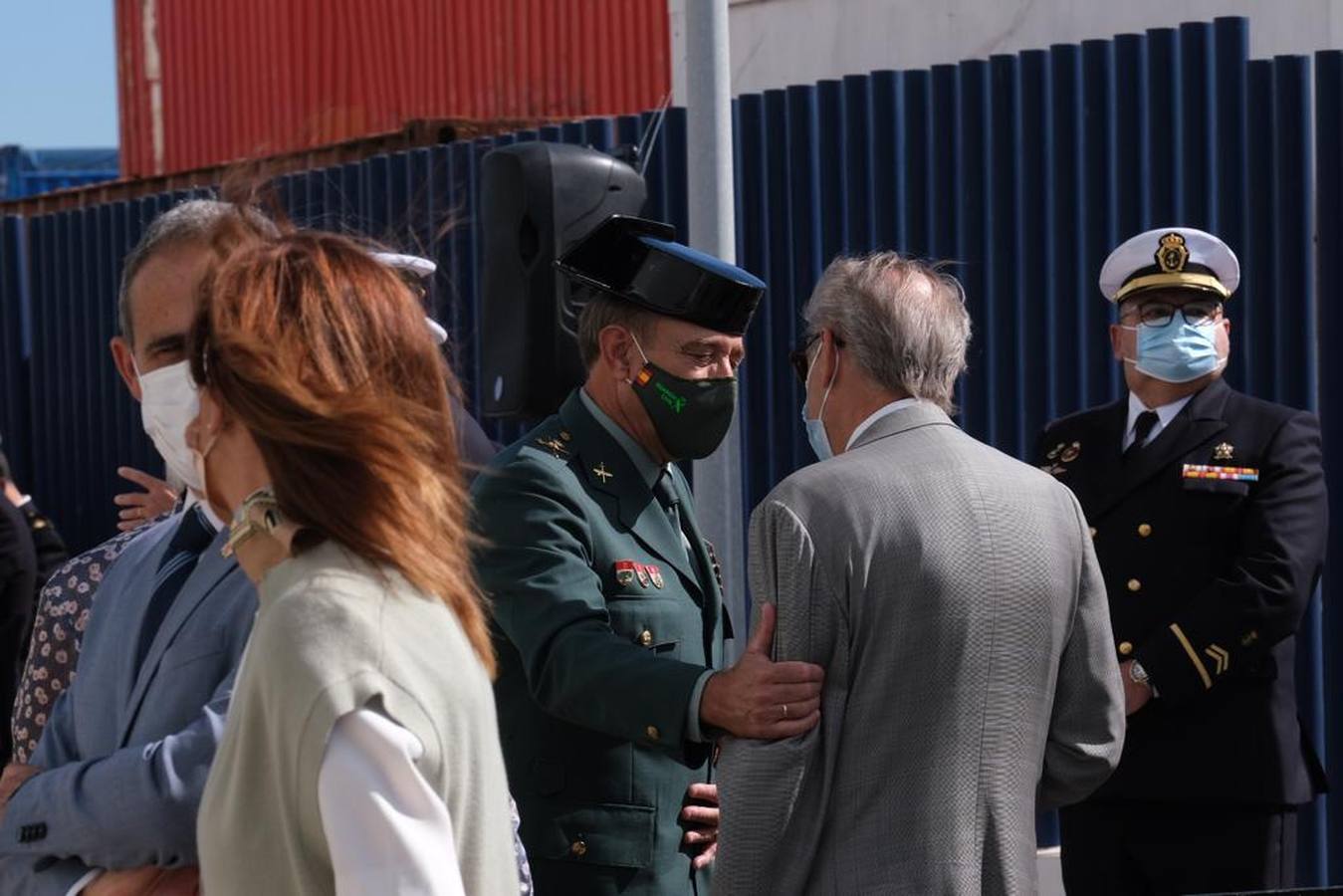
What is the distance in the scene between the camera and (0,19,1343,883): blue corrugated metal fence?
5871 millimetres

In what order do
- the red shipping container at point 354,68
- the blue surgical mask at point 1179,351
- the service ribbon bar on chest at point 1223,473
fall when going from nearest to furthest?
1. the service ribbon bar on chest at point 1223,473
2. the blue surgical mask at point 1179,351
3. the red shipping container at point 354,68

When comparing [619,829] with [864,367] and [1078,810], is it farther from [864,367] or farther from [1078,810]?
[1078,810]

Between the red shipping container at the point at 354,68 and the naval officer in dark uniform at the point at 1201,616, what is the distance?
7337 millimetres

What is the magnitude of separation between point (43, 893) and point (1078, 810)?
278 cm

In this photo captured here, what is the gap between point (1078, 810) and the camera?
4.81 meters

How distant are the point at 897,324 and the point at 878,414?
0.50ft

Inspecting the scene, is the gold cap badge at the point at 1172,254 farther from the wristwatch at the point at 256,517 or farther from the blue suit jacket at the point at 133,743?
the wristwatch at the point at 256,517

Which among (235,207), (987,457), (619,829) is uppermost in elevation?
(235,207)

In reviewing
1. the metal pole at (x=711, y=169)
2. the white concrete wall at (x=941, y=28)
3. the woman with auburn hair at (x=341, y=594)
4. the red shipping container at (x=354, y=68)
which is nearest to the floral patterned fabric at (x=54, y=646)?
the woman with auburn hair at (x=341, y=594)

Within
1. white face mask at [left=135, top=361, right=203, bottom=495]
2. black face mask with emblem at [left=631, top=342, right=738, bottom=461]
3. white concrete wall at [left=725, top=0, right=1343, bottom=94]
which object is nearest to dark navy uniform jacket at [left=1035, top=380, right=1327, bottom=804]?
black face mask with emblem at [left=631, top=342, right=738, bottom=461]

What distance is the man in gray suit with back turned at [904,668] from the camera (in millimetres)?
3082

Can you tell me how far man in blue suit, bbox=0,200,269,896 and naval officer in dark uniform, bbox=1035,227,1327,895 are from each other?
8.26ft

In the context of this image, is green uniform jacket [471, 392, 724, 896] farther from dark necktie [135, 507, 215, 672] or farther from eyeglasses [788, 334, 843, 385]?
dark necktie [135, 507, 215, 672]

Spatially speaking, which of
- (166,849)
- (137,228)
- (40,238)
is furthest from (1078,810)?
(40,238)
